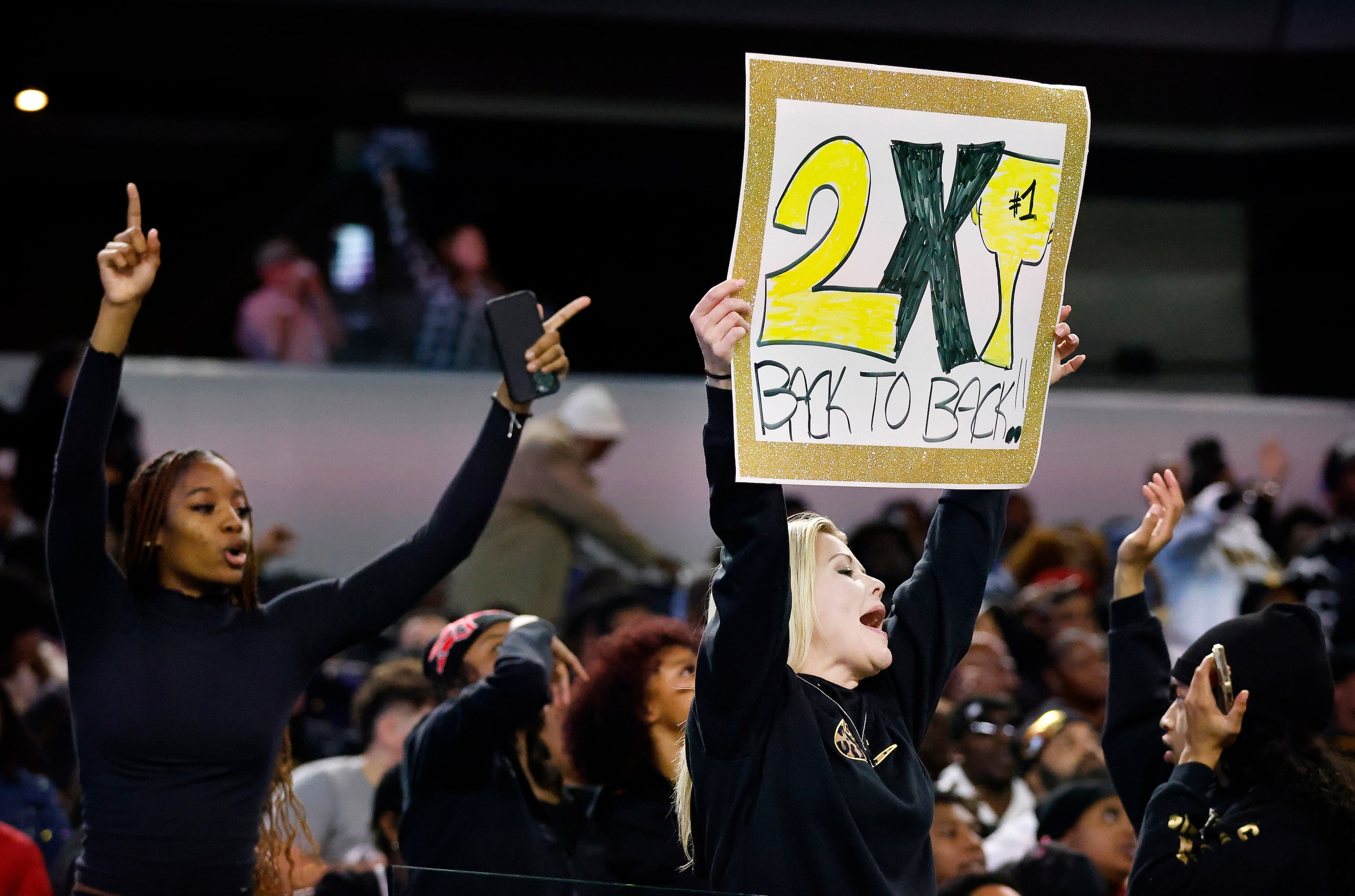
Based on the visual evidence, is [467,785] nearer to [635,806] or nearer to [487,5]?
[635,806]

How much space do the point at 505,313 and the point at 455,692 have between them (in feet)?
2.99

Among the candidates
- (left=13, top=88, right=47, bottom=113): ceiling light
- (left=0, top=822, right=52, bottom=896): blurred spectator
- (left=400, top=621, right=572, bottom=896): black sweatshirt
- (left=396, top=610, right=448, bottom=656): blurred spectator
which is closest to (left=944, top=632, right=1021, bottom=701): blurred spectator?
(left=396, top=610, right=448, bottom=656): blurred spectator

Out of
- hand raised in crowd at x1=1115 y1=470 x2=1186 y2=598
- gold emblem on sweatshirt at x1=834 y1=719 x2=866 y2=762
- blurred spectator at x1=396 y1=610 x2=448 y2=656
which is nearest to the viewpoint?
gold emblem on sweatshirt at x1=834 y1=719 x2=866 y2=762

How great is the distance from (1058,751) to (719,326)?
2547mm

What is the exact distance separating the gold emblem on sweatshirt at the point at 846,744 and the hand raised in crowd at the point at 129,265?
117 centimetres

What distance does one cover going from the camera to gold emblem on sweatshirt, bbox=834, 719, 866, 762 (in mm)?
2209

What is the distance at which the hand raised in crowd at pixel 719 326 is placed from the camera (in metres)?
2.16

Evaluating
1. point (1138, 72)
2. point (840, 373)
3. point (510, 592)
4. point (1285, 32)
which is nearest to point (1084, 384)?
point (1138, 72)

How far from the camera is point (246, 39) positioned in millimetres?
9039

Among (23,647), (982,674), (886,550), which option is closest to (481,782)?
(23,647)

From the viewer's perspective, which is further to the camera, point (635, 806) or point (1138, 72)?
point (1138, 72)

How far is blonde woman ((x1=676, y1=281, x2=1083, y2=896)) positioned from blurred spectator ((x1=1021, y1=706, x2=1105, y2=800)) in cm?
206

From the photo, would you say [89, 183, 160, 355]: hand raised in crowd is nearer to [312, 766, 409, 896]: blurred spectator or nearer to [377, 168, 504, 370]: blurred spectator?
[312, 766, 409, 896]: blurred spectator

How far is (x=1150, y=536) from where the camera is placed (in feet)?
9.08
